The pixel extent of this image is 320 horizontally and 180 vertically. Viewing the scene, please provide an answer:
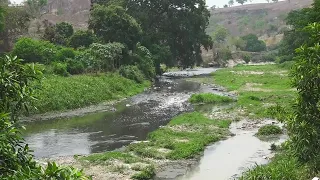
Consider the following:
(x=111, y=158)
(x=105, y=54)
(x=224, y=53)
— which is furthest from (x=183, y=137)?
(x=224, y=53)

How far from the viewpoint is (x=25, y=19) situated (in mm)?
51406

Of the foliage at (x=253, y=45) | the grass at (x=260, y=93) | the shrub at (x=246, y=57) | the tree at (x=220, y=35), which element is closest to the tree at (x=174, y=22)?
the grass at (x=260, y=93)

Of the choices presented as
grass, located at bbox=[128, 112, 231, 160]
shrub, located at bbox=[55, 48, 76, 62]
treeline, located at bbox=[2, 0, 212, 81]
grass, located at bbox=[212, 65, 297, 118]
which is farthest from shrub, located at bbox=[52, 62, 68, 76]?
grass, located at bbox=[212, 65, 297, 118]

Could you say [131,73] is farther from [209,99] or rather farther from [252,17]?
[252,17]

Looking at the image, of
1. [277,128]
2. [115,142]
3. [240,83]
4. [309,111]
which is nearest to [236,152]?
[277,128]

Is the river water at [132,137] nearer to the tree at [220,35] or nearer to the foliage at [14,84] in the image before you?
the foliage at [14,84]

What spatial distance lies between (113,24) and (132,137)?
93.2ft

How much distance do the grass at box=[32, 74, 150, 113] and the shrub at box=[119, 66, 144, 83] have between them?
210cm

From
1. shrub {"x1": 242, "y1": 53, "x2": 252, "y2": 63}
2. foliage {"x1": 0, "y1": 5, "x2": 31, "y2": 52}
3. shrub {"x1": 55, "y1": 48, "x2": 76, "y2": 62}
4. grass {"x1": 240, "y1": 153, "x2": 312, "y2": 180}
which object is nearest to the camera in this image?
grass {"x1": 240, "y1": 153, "x2": 312, "y2": 180}

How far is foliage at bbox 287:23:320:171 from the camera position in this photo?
10.3 metres

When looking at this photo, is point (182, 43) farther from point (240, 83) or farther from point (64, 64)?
point (64, 64)

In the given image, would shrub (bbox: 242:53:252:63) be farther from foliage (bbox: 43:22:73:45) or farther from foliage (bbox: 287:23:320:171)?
foliage (bbox: 287:23:320:171)

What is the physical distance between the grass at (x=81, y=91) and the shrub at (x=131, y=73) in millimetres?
2101

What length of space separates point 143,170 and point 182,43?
164 ft
